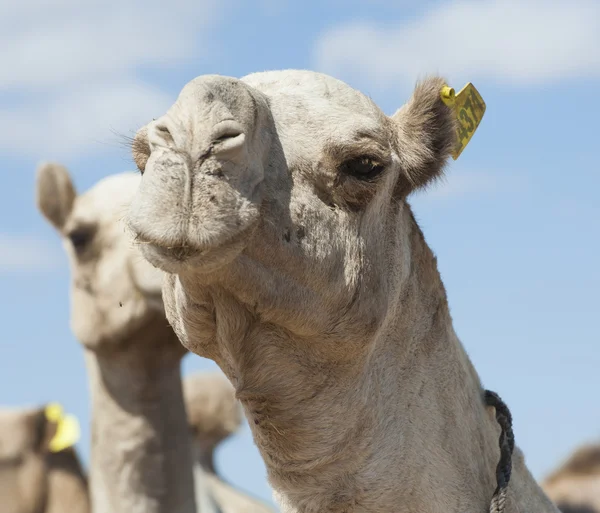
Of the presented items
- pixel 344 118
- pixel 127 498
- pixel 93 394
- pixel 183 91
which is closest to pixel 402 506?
pixel 344 118

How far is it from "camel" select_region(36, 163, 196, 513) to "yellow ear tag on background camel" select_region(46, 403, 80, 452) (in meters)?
1.46

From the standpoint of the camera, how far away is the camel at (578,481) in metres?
7.22

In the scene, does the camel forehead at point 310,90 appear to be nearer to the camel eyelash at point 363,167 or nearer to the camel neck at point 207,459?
the camel eyelash at point 363,167

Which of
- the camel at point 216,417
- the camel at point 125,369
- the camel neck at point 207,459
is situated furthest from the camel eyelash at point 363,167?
the camel neck at point 207,459

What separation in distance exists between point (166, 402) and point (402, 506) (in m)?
4.06

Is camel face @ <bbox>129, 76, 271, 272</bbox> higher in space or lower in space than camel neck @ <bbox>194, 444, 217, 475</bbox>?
lower

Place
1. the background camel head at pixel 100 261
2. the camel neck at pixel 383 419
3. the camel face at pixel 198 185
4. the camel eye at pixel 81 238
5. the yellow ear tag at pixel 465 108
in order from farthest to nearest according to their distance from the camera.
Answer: the camel eye at pixel 81 238, the background camel head at pixel 100 261, the yellow ear tag at pixel 465 108, the camel neck at pixel 383 419, the camel face at pixel 198 185

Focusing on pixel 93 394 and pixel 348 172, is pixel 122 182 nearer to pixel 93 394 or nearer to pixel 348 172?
pixel 93 394

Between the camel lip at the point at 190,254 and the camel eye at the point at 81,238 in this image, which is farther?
the camel eye at the point at 81,238

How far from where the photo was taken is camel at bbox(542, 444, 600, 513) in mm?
7223

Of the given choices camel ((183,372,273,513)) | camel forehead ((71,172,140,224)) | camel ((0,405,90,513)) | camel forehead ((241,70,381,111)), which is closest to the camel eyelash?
camel forehead ((241,70,381,111))

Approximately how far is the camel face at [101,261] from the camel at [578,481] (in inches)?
103

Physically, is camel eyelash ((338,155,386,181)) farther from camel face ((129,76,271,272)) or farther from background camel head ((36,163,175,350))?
background camel head ((36,163,175,350))

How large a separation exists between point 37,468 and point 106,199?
2455 millimetres
